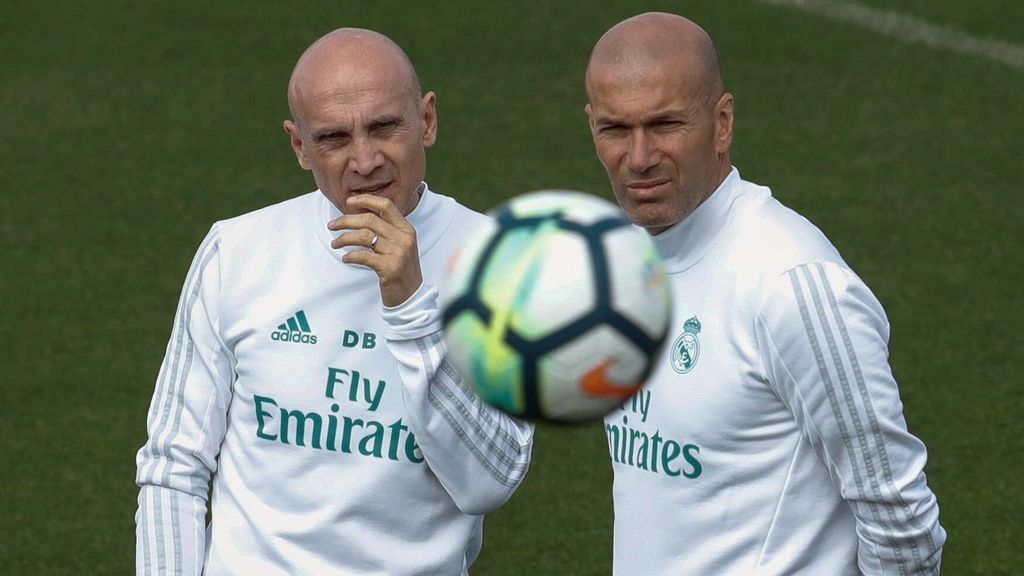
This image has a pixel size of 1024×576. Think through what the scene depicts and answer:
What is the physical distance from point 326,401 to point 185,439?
15.5 inches

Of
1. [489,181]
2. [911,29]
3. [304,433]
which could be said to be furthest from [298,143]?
[911,29]

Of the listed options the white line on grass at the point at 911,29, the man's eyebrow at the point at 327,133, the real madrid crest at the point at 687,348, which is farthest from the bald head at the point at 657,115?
the white line on grass at the point at 911,29

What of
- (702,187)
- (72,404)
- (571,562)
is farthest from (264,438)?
(72,404)

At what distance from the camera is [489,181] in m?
11.0

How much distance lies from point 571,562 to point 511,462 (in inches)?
113

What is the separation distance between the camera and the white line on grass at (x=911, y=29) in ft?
42.7

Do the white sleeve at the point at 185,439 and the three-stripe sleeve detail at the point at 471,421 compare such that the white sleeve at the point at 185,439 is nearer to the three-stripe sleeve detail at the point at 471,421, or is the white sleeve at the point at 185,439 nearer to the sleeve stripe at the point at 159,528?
the sleeve stripe at the point at 159,528

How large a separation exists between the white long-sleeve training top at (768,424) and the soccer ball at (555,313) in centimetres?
61

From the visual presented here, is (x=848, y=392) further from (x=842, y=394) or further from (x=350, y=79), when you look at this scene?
(x=350, y=79)

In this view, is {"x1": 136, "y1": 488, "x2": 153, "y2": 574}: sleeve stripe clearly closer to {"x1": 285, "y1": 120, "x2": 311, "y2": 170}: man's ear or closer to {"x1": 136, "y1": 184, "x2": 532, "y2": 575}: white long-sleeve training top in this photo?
{"x1": 136, "y1": 184, "x2": 532, "y2": 575}: white long-sleeve training top

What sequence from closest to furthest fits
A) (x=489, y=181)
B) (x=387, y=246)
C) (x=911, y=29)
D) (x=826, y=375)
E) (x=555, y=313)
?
1. (x=555, y=313)
2. (x=826, y=375)
3. (x=387, y=246)
4. (x=489, y=181)
5. (x=911, y=29)

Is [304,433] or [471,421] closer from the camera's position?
[471,421]

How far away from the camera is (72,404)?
28.1ft

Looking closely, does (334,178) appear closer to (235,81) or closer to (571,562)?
(571,562)
